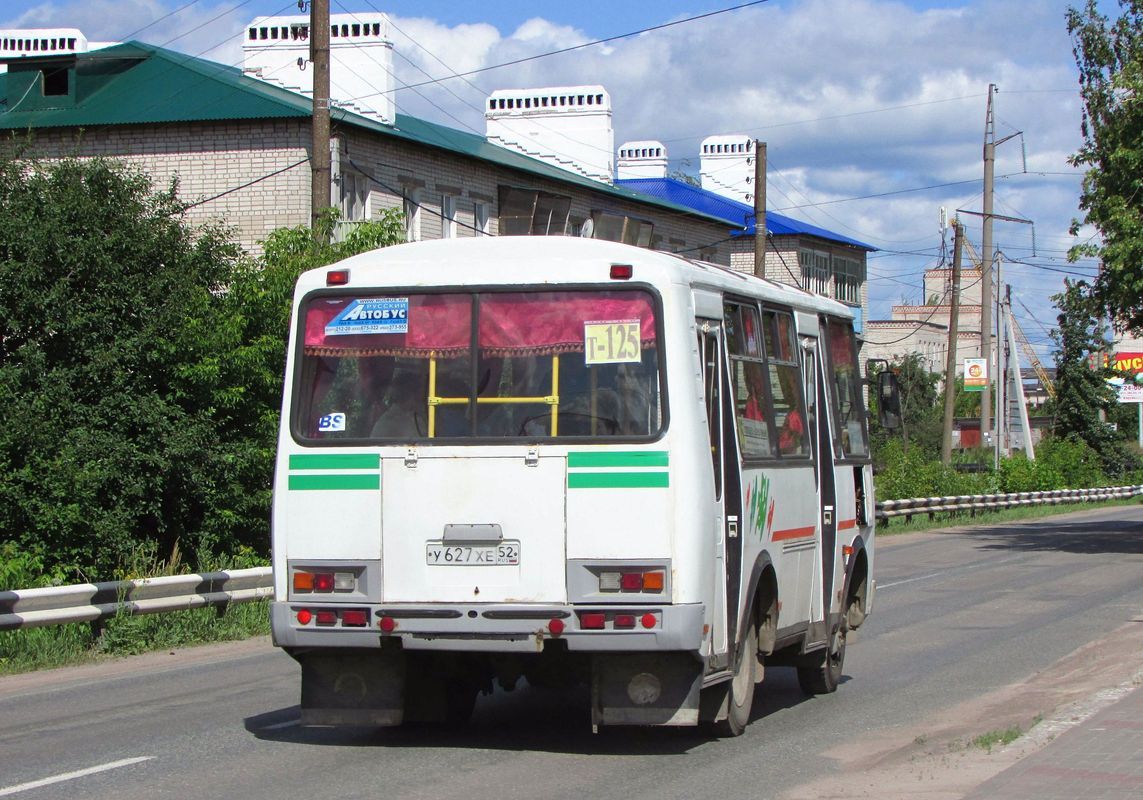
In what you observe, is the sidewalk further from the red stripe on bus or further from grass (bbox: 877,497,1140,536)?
grass (bbox: 877,497,1140,536)

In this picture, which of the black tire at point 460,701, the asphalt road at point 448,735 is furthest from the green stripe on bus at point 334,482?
the black tire at point 460,701

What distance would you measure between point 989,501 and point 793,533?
1493 inches

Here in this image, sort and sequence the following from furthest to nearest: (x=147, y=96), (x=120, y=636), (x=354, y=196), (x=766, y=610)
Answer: (x=147, y=96) < (x=354, y=196) < (x=120, y=636) < (x=766, y=610)

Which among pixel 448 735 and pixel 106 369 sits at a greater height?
pixel 106 369

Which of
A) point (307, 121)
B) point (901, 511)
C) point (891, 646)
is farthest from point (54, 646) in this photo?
point (901, 511)

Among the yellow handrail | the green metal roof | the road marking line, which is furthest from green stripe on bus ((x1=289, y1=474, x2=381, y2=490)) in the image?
the green metal roof

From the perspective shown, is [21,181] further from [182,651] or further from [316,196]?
[182,651]

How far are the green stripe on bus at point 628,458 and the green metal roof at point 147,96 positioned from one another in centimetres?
Result: 2441

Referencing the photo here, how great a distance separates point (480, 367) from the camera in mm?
8734

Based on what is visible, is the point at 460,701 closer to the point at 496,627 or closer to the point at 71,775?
the point at 496,627

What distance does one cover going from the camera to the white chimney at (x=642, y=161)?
209ft

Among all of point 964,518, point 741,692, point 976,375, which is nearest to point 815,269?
point 976,375

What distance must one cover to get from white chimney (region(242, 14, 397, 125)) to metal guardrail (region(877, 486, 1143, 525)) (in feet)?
48.2

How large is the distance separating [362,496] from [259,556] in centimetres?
1350
